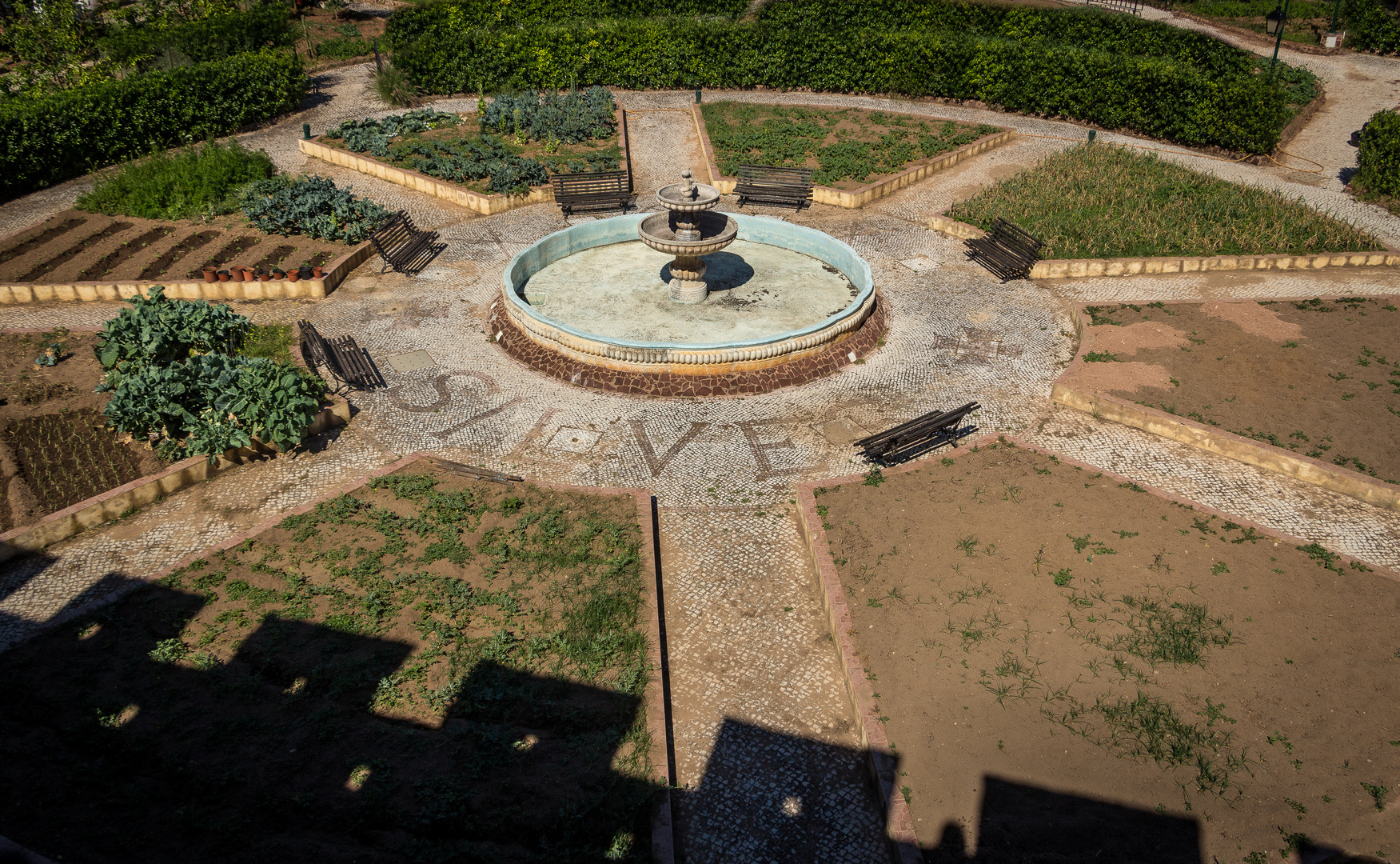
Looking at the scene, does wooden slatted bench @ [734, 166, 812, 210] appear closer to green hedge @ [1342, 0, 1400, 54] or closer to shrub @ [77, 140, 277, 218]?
shrub @ [77, 140, 277, 218]

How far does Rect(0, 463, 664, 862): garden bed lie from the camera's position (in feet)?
29.2

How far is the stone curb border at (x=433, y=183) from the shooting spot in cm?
2445

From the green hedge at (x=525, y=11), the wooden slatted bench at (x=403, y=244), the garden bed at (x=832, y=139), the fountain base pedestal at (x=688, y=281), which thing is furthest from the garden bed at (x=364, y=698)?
the green hedge at (x=525, y=11)

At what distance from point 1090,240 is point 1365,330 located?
5954 mm

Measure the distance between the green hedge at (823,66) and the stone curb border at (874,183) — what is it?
348cm

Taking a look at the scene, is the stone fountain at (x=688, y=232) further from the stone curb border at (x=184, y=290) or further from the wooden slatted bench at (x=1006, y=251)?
the stone curb border at (x=184, y=290)

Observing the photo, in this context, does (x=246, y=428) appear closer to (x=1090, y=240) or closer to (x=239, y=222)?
(x=239, y=222)

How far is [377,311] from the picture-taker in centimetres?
1958

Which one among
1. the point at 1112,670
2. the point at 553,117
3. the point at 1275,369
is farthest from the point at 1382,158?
the point at 553,117

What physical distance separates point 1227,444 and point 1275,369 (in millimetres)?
3207

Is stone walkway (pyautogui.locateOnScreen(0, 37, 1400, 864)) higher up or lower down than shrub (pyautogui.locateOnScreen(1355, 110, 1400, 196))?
lower down

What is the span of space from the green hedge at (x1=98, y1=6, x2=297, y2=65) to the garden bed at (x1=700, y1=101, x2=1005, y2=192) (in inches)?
659

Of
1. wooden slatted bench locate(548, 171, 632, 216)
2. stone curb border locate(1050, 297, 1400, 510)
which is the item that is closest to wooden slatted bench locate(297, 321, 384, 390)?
wooden slatted bench locate(548, 171, 632, 216)

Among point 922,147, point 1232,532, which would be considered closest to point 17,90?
point 922,147
